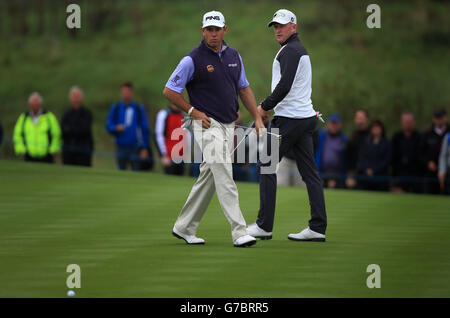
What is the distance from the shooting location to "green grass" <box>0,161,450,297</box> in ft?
20.4

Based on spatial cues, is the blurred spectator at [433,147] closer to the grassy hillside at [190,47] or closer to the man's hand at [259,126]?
the man's hand at [259,126]

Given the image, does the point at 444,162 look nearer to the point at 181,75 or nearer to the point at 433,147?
the point at 433,147

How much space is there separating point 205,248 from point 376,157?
7959 millimetres

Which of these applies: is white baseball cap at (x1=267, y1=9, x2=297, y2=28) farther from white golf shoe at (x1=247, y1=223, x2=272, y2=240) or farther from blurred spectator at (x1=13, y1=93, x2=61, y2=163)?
blurred spectator at (x1=13, y1=93, x2=61, y2=163)

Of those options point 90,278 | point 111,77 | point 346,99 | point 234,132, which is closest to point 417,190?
point 234,132

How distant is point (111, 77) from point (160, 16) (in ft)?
21.1

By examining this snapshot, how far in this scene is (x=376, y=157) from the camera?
15344mm

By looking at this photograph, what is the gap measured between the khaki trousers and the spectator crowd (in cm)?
656

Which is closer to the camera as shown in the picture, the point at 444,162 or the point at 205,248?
the point at 205,248

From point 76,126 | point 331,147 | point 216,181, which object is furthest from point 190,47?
point 216,181

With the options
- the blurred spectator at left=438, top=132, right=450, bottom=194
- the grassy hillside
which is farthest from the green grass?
the grassy hillside

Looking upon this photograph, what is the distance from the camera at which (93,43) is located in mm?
41188

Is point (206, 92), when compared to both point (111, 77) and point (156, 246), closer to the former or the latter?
point (156, 246)
